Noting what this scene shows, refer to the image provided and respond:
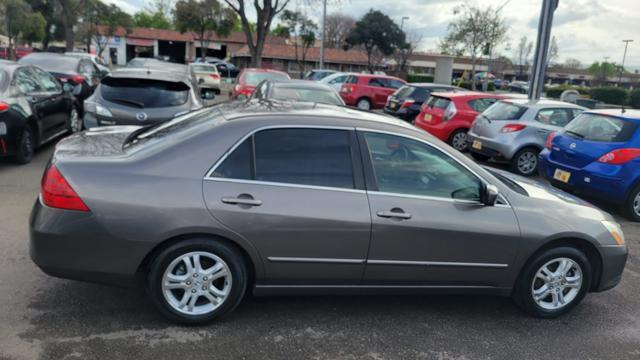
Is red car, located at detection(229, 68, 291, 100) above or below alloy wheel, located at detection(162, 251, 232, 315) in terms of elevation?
above

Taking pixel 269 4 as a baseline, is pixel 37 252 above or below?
below

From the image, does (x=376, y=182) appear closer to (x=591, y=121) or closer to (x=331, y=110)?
(x=331, y=110)

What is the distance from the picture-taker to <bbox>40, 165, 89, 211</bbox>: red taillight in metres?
3.28

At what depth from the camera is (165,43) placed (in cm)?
6994

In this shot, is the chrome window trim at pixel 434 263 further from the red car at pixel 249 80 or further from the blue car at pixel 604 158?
the red car at pixel 249 80

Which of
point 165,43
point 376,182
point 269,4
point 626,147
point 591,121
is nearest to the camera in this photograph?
point 376,182

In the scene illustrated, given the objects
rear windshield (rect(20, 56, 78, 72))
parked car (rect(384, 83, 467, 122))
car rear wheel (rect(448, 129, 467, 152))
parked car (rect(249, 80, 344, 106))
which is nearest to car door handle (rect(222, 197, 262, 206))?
parked car (rect(249, 80, 344, 106))

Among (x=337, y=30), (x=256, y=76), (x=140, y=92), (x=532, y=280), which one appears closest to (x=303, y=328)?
(x=532, y=280)

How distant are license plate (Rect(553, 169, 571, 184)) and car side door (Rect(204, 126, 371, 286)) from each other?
4.97 metres

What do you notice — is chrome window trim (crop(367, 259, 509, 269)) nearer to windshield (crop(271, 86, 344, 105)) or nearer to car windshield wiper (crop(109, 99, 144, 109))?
car windshield wiper (crop(109, 99, 144, 109))

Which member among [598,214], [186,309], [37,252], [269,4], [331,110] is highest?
[269,4]

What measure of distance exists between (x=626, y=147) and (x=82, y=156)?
661 centimetres

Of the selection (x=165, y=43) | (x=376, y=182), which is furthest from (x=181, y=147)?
(x=165, y=43)

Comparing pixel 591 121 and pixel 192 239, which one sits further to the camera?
pixel 591 121
